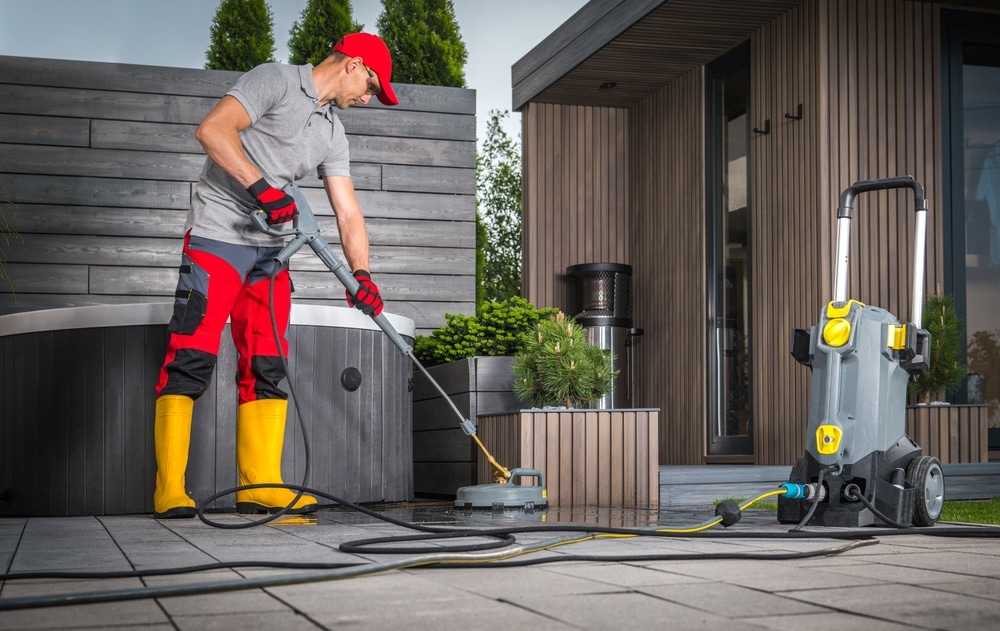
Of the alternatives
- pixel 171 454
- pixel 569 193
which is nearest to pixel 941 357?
pixel 569 193

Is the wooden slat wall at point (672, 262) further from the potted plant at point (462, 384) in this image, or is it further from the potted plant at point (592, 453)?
the potted plant at point (592, 453)

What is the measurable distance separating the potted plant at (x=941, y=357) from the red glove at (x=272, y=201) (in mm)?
2943

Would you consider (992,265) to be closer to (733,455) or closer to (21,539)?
(733,455)

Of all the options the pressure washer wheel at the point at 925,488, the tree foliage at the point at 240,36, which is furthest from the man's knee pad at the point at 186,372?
the tree foliage at the point at 240,36

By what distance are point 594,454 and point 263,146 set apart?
1.66 m

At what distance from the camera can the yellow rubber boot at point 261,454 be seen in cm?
358

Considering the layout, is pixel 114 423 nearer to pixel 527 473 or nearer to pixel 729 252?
pixel 527 473

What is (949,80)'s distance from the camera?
5.68 metres

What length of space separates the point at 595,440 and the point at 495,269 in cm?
1004

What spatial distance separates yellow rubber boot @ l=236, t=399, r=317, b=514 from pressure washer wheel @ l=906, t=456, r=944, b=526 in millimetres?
1832

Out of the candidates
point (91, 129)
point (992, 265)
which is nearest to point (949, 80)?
point (992, 265)

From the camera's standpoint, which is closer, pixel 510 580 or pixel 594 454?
pixel 510 580

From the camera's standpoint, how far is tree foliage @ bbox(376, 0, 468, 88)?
11.0 meters

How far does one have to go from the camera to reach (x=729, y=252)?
638cm
